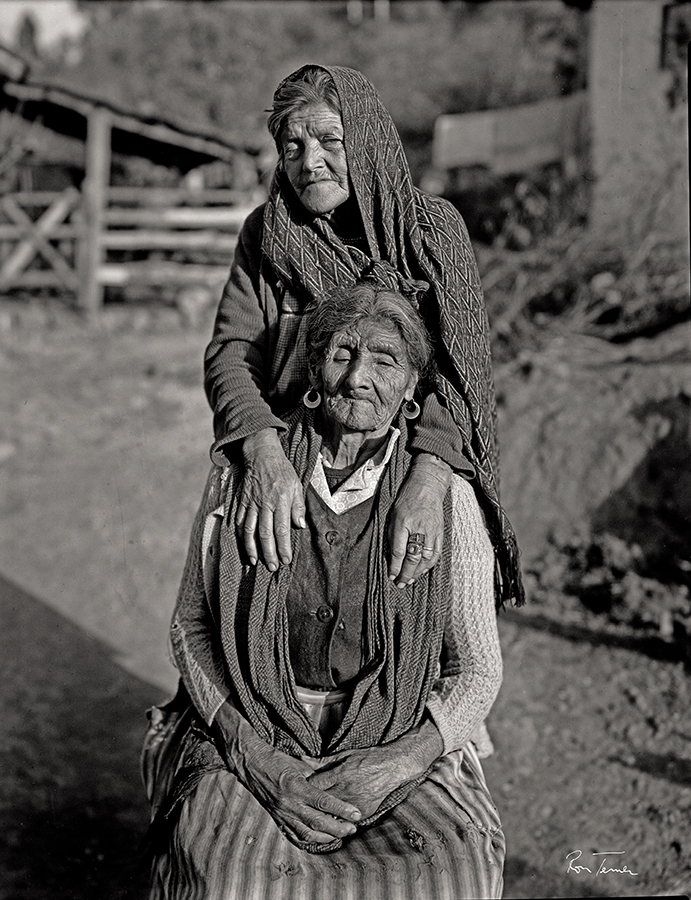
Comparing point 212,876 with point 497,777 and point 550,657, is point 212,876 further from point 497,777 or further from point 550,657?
point 550,657

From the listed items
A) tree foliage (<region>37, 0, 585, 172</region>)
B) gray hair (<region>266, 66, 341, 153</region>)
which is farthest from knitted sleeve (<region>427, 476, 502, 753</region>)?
tree foliage (<region>37, 0, 585, 172</region>)

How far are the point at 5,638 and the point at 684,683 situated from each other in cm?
316

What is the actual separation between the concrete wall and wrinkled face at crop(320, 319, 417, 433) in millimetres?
5905

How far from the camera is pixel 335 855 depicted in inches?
77.4

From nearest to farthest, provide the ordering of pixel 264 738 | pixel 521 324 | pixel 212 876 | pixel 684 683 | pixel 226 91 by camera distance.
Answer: pixel 212 876, pixel 264 738, pixel 684 683, pixel 521 324, pixel 226 91

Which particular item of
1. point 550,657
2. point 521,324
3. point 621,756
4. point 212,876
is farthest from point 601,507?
point 212,876

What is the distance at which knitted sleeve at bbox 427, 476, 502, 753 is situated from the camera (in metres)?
2.10

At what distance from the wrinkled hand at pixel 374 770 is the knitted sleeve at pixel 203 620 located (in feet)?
0.96

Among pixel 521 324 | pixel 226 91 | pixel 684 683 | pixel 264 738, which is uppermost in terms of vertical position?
pixel 226 91

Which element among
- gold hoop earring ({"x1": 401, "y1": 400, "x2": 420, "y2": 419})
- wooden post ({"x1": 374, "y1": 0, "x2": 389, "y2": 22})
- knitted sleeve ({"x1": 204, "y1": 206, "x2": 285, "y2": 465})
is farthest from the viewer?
wooden post ({"x1": 374, "y1": 0, "x2": 389, "y2": 22})

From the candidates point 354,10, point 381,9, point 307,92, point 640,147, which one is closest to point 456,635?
point 307,92

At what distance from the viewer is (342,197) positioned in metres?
2.09

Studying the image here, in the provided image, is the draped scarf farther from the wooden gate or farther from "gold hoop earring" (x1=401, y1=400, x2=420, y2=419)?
the wooden gate
